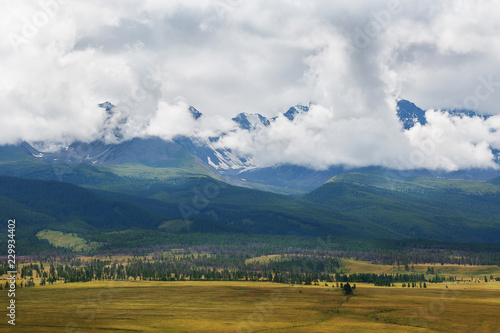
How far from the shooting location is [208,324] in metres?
184

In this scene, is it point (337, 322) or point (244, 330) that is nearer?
point (244, 330)

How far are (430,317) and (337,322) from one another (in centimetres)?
3727

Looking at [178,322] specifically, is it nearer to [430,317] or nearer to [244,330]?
[244,330]

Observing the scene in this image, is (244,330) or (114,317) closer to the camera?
(244,330)

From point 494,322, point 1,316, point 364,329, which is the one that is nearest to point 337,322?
point 364,329

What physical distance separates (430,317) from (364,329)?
38489mm

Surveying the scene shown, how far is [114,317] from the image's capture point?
199 metres

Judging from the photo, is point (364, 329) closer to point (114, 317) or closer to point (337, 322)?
point (337, 322)

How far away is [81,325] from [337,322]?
298 ft

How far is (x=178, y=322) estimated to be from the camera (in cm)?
18925

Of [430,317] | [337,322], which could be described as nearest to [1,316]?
[337,322]

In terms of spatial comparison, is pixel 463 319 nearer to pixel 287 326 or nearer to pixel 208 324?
pixel 287 326

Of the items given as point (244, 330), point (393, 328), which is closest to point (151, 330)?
point (244, 330)

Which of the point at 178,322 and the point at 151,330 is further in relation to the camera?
the point at 178,322
